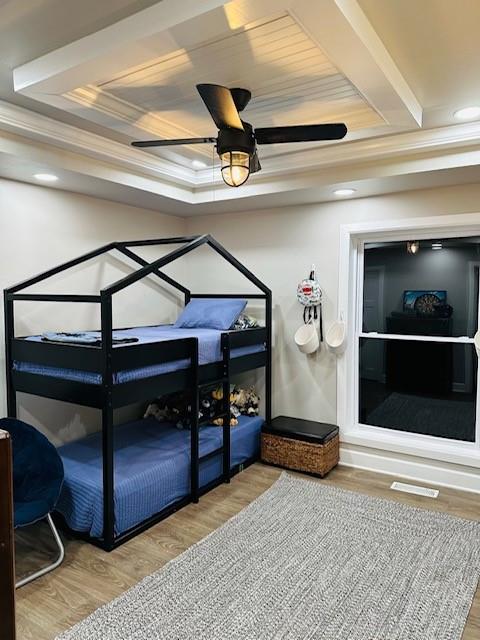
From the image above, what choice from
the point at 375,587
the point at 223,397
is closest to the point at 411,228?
the point at 223,397

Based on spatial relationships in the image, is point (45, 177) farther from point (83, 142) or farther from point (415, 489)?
point (415, 489)

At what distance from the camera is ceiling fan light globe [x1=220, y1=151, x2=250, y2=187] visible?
2154 mm

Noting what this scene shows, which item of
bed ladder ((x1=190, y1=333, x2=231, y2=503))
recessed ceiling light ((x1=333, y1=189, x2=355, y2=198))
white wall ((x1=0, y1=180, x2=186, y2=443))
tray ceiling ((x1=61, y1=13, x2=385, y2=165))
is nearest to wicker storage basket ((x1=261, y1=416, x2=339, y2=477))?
bed ladder ((x1=190, y1=333, x2=231, y2=503))

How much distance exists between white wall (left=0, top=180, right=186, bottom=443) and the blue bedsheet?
1.11 ft

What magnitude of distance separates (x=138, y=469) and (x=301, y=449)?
53.9 inches

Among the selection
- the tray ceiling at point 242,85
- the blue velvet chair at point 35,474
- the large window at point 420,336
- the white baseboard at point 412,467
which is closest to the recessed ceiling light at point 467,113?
the tray ceiling at point 242,85

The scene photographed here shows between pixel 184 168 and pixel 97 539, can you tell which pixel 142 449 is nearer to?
pixel 97 539

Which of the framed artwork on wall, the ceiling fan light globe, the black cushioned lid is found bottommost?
the black cushioned lid

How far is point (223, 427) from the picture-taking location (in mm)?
3518

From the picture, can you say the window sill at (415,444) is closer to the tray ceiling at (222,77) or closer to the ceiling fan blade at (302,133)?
the tray ceiling at (222,77)

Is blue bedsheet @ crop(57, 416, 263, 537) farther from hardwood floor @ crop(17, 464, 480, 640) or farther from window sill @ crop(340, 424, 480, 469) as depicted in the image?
window sill @ crop(340, 424, 480, 469)

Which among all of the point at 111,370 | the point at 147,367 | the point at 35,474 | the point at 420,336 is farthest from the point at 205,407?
the point at 420,336

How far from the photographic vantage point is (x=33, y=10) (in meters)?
1.67

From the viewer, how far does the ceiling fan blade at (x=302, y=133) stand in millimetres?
1989
